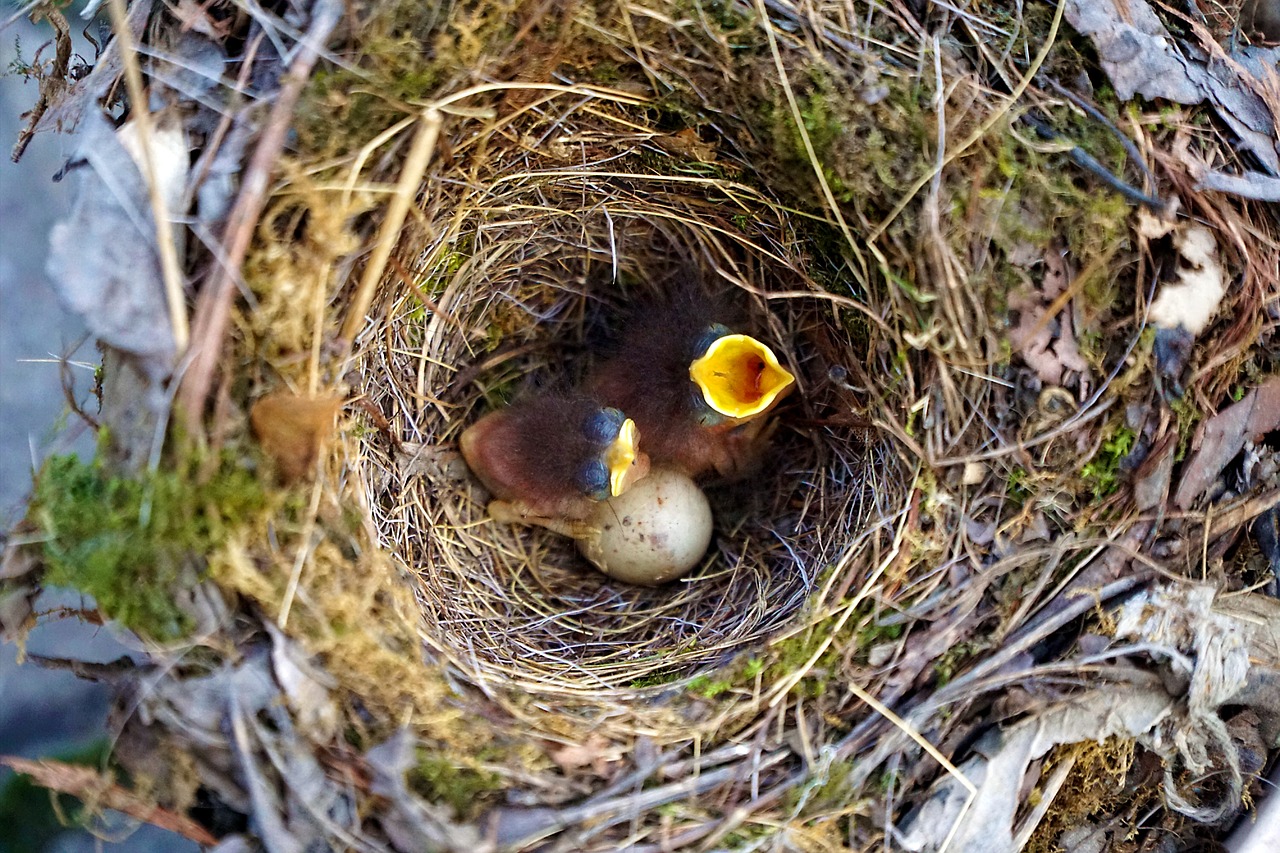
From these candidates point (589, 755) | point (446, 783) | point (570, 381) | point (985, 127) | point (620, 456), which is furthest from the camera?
point (570, 381)

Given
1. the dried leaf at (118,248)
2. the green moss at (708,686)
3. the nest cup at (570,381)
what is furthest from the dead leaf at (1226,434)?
the dried leaf at (118,248)

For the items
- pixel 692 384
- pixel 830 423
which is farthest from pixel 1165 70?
pixel 692 384

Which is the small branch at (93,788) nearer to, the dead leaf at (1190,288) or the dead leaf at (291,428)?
the dead leaf at (291,428)

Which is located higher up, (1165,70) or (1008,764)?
(1165,70)

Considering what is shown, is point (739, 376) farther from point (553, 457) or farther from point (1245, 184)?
point (1245, 184)

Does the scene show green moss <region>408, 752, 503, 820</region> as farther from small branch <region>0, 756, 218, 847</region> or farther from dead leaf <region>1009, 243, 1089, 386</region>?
dead leaf <region>1009, 243, 1089, 386</region>

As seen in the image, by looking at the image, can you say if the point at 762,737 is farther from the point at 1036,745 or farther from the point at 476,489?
the point at 476,489
